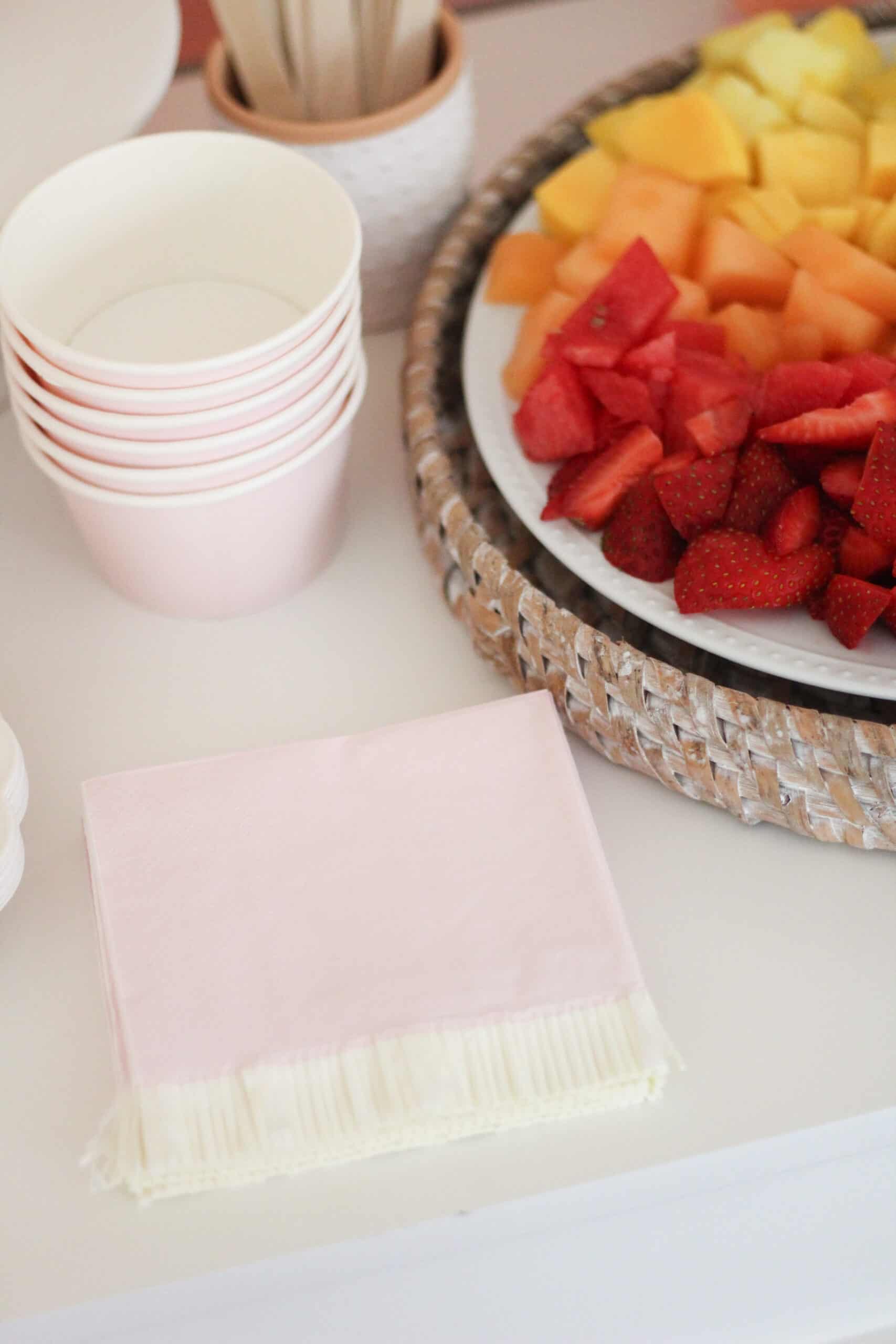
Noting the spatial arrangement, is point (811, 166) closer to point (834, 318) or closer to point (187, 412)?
point (834, 318)

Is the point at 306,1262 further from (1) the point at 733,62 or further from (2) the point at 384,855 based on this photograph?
(1) the point at 733,62

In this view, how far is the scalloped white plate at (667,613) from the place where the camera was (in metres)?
0.66

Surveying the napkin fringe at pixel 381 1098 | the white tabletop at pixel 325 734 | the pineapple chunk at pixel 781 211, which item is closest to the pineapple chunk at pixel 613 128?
the pineapple chunk at pixel 781 211

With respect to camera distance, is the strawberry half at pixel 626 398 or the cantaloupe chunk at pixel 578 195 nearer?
the strawberry half at pixel 626 398

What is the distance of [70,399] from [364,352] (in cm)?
33

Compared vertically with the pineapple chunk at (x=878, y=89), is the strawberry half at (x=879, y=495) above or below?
below

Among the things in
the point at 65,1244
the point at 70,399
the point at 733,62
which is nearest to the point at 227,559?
the point at 70,399

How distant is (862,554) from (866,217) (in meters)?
0.28

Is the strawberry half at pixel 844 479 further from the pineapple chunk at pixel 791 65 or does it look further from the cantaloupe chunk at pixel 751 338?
the pineapple chunk at pixel 791 65

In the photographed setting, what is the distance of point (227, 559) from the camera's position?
0.74 m

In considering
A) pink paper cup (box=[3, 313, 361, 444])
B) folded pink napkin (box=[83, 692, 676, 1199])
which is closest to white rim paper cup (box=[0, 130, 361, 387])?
pink paper cup (box=[3, 313, 361, 444])

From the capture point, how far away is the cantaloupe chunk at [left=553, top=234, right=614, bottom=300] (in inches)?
32.3

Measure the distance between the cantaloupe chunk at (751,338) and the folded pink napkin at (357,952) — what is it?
270 millimetres

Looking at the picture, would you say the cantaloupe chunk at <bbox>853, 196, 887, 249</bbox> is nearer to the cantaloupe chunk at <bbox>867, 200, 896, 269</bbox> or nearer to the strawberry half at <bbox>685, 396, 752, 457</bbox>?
the cantaloupe chunk at <bbox>867, 200, 896, 269</bbox>
